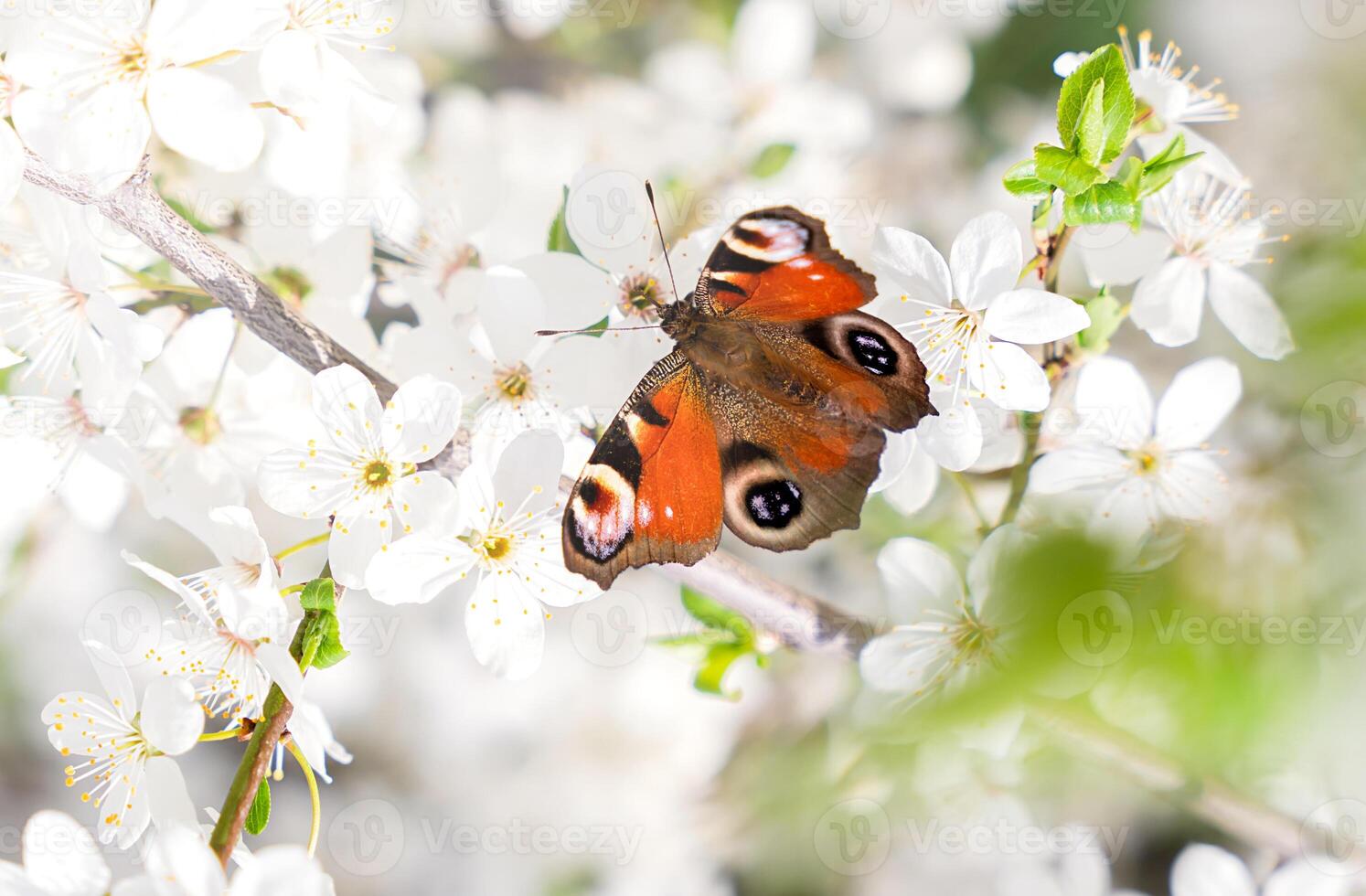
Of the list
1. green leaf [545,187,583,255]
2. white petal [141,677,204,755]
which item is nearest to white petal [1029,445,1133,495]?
green leaf [545,187,583,255]

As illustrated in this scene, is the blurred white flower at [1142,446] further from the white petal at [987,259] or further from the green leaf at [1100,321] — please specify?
the white petal at [987,259]

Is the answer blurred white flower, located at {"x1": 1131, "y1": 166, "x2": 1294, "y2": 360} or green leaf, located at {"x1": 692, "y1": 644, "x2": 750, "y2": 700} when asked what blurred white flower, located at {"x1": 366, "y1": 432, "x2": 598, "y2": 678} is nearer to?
green leaf, located at {"x1": 692, "y1": 644, "x2": 750, "y2": 700}

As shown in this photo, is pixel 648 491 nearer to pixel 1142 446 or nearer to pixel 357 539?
pixel 357 539

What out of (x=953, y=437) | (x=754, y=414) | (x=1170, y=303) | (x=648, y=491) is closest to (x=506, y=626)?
(x=648, y=491)

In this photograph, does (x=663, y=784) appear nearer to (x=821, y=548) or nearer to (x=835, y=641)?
(x=821, y=548)

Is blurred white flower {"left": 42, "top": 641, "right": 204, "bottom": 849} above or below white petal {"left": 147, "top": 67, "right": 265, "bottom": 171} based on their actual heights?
below

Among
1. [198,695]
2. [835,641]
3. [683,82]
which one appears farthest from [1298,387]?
[683,82]

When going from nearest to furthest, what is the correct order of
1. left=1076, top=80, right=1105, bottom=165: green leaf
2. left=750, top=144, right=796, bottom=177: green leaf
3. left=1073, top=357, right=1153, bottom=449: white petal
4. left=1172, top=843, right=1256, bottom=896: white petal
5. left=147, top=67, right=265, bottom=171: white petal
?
1. left=1076, top=80, right=1105, bottom=165: green leaf
2. left=147, top=67, right=265, bottom=171: white petal
3. left=1073, top=357, right=1153, bottom=449: white petal
4. left=1172, top=843, right=1256, bottom=896: white petal
5. left=750, top=144, right=796, bottom=177: green leaf
